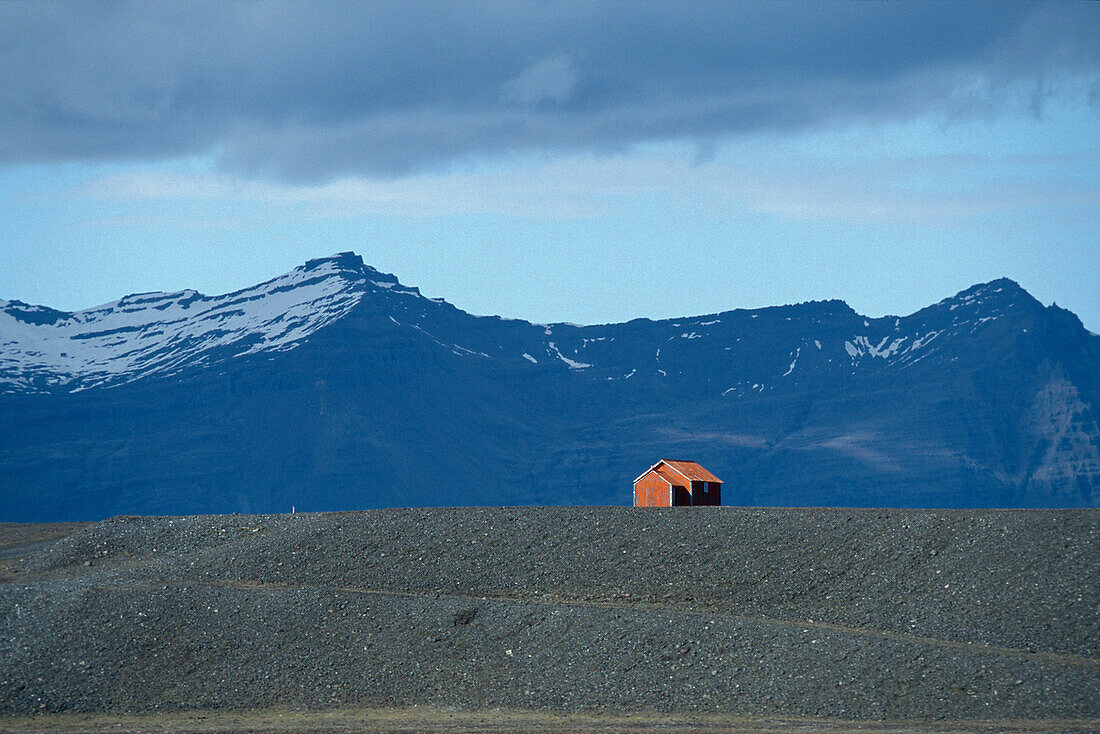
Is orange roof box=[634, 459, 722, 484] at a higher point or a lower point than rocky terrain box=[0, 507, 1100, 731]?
higher

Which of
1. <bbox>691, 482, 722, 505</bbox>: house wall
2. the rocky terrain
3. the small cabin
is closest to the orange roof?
the small cabin

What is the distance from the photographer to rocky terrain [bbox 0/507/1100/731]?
4519cm

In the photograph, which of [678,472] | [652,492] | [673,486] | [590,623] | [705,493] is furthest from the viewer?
[705,493]

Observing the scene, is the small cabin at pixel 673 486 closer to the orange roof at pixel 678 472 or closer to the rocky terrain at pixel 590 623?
the orange roof at pixel 678 472

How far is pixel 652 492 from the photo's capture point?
7425 cm

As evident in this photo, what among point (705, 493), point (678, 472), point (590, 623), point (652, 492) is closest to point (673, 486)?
point (678, 472)

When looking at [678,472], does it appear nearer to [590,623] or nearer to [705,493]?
[705,493]

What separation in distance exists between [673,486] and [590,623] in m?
23.4

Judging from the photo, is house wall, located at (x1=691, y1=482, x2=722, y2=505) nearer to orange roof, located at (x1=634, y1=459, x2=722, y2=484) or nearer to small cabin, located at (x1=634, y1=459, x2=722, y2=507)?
small cabin, located at (x1=634, y1=459, x2=722, y2=507)

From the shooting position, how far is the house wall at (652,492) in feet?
242

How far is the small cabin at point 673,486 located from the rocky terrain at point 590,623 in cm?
936

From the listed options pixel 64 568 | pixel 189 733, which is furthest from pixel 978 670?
pixel 64 568

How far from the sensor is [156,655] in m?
49.1

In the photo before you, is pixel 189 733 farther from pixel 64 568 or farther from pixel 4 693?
pixel 64 568
